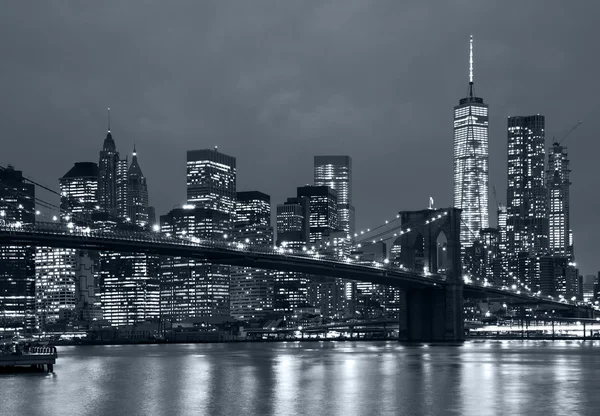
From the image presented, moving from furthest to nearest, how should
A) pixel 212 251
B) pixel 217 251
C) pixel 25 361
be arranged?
pixel 217 251, pixel 212 251, pixel 25 361

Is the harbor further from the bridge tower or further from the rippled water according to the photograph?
the bridge tower

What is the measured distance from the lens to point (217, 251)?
8012cm

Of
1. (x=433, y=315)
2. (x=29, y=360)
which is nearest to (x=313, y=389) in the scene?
(x=29, y=360)

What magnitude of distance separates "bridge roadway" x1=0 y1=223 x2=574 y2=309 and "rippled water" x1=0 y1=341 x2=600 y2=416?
1051 cm

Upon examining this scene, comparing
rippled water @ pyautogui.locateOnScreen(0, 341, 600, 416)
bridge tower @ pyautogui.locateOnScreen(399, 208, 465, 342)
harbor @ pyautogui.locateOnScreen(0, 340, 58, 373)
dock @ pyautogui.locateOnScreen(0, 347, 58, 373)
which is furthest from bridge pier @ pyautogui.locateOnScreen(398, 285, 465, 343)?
dock @ pyautogui.locateOnScreen(0, 347, 58, 373)

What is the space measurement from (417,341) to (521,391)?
55928 mm

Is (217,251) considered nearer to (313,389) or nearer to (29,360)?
(29,360)

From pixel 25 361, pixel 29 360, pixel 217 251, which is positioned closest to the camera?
pixel 25 361

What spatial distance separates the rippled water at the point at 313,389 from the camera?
36.0m

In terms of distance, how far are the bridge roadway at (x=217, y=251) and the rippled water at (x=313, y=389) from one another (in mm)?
10510

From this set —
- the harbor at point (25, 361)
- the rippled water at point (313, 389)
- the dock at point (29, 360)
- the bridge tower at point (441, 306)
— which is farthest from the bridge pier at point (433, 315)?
the dock at point (29, 360)

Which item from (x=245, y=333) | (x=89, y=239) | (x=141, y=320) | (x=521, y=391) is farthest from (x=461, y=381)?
(x=141, y=320)

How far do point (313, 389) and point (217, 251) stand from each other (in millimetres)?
37705

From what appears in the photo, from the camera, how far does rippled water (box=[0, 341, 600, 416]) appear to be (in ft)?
118
